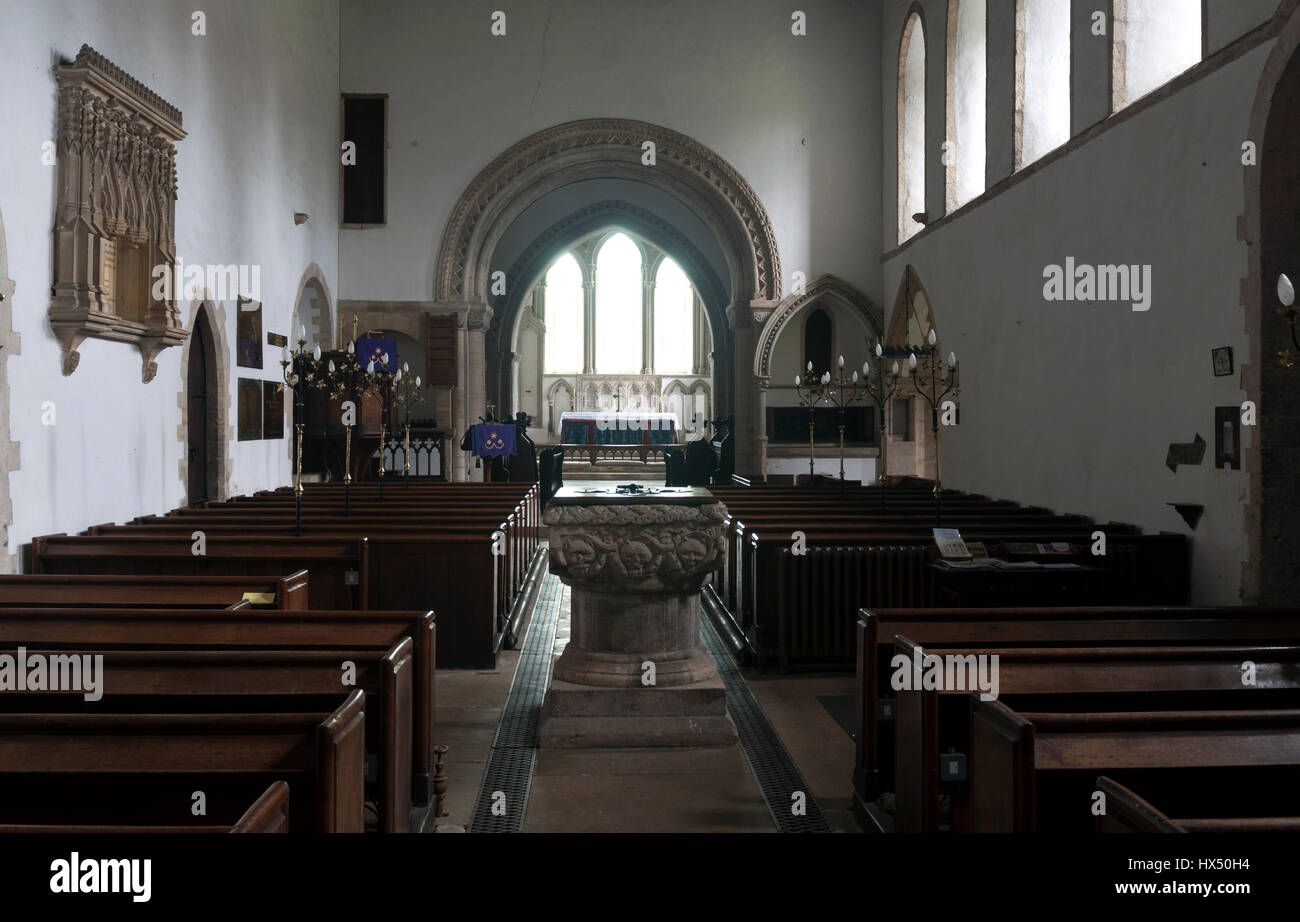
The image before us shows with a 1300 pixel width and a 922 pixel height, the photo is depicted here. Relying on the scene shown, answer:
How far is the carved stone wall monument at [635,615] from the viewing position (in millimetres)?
4766

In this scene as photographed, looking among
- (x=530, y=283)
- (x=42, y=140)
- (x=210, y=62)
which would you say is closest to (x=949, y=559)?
(x=42, y=140)

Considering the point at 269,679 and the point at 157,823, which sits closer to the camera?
the point at 157,823

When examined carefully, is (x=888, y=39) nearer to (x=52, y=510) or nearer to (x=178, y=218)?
(x=178, y=218)

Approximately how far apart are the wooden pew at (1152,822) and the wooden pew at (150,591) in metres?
3.43

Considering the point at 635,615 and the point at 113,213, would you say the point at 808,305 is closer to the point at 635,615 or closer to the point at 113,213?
the point at 113,213

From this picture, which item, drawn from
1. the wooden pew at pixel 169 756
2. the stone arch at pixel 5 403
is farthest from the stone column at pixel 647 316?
the wooden pew at pixel 169 756

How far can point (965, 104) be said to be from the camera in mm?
11828

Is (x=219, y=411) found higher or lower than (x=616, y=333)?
lower

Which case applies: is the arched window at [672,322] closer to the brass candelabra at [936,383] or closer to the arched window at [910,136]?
the arched window at [910,136]

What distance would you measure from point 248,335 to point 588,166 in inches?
244

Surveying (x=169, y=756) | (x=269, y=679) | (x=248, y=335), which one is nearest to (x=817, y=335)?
(x=248, y=335)

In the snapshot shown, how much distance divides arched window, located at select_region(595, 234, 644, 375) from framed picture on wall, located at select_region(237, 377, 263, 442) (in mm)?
15970

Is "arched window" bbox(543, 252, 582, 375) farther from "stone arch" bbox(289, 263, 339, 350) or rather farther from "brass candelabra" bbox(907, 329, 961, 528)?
"brass candelabra" bbox(907, 329, 961, 528)

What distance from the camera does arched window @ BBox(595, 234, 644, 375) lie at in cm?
2652
